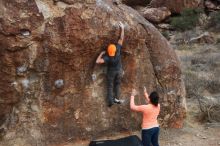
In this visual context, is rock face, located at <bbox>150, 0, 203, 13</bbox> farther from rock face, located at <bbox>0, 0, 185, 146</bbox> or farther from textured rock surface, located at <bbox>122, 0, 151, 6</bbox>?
rock face, located at <bbox>0, 0, 185, 146</bbox>

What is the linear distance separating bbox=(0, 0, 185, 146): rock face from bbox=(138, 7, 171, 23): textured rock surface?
51.4ft

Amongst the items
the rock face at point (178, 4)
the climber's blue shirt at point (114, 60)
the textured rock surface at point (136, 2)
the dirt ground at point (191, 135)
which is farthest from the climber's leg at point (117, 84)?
the textured rock surface at point (136, 2)

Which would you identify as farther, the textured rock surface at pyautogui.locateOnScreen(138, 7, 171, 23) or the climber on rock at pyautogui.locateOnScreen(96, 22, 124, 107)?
the textured rock surface at pyautogui.locateOnScreen(138, 7, 171, 23)

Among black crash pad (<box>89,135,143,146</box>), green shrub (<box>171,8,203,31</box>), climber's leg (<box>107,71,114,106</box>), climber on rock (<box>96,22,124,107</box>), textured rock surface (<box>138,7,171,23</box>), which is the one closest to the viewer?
black crash pad (<box>89,135,143,146</box>)

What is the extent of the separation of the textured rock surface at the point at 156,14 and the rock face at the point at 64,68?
15.7 meters

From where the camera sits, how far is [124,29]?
22.8 ft

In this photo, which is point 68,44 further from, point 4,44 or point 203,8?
point 203,8

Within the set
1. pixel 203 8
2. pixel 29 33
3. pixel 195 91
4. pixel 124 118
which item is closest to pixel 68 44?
pixel 29 33

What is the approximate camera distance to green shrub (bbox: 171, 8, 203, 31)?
21812 mm

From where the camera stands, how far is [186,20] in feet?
71.4

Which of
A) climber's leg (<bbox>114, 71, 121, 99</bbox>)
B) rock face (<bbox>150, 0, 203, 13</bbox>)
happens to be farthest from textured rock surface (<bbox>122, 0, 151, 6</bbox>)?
climber's leg (<bbox>114, 71, 121, 99</bbox>)

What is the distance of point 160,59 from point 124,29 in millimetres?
1040

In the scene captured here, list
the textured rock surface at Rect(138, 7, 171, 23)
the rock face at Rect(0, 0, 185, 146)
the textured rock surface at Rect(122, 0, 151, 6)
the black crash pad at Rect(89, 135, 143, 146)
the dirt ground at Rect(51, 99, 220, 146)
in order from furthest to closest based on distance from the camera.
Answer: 1. the textured rock surface at Rect(122, 0, 151, 6)
2. the textured rock surface at Rect(138, 7, 171, 23)
3. the dirt ground at Rect(51, 99, 220, 146)
4. the black crash pad at Rect(89, 135, 143, 146)
5. the rock face at Rect(0, 0, 185, 146)

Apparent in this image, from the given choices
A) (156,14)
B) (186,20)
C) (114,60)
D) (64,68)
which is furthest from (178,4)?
(64,68)
